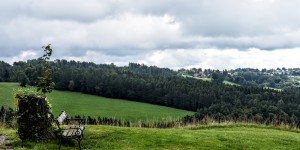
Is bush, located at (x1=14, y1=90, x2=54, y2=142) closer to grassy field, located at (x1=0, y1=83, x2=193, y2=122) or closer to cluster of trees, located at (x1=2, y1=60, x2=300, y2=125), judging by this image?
grassy field, located at (x1=0, y1=83, x2=193, y2=122)

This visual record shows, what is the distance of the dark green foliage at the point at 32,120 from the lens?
17.3 meters

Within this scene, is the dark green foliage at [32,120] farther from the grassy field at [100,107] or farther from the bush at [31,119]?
the grassy field at [100,107]

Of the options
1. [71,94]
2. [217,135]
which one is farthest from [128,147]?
[71,94]

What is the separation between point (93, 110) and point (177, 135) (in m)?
85.5

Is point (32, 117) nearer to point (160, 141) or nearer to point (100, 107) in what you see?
point (160, 141)

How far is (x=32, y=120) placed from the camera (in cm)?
1742

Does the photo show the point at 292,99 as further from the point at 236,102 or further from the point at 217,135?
the point at 217,135

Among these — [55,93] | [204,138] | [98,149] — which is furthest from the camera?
[55,93]

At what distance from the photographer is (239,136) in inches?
851

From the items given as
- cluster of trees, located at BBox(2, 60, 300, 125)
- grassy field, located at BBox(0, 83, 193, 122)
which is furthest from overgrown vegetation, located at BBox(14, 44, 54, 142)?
cluster of trees, located at BBox(2, 60, 300, 125)

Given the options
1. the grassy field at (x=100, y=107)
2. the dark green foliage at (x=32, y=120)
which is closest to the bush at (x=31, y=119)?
the dark green foliage at (x=32, y=120)

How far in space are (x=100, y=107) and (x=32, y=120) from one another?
9453 cm

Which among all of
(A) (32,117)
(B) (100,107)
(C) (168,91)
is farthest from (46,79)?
(C) (168,91)

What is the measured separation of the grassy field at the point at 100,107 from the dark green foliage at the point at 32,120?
7426 centimetres
